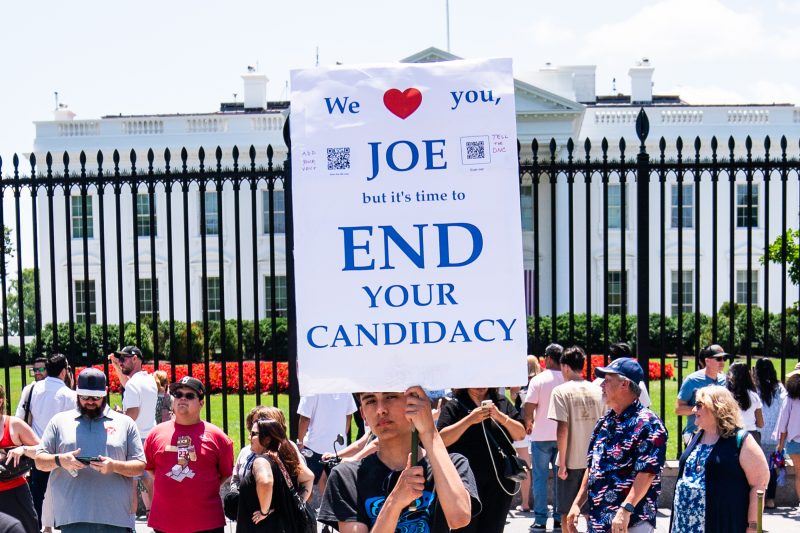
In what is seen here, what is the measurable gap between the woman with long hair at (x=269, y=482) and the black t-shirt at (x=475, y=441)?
0.88m

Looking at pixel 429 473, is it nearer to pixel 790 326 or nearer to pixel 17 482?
pixel 17 482

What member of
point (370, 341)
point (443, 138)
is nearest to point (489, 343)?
point (370, 341)

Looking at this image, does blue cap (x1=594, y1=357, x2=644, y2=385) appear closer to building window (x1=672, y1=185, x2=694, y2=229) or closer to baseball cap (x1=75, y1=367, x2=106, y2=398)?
baseball cap (x1=75, y1=367, x2=106, y2=398)

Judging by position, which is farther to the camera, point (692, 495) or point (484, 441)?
point (484, 441)

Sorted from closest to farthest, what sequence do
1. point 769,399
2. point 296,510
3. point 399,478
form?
point 399,478 → point 296,510 → point 769,399

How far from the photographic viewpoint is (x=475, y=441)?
258 inches

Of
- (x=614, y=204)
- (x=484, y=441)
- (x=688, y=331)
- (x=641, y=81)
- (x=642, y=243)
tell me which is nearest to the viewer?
(x=484, y=441)

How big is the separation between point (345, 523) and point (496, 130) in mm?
1582

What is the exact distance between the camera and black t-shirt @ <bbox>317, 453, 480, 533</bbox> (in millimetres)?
4328

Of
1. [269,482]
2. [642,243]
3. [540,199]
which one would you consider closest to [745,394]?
[642,243]

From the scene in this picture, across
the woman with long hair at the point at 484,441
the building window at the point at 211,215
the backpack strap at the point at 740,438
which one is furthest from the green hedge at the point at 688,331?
the backpack strap at the point at 740,438

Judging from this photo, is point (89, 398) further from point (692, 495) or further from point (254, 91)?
point (254, 91)

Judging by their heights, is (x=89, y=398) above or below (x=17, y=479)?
above

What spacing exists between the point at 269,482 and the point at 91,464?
135 cm
